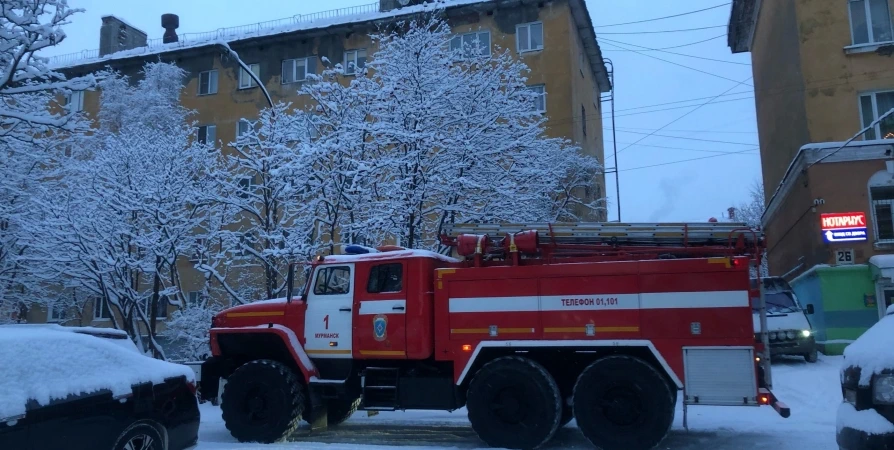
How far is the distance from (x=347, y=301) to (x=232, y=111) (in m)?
24.8

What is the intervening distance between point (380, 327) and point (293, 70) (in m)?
24.3

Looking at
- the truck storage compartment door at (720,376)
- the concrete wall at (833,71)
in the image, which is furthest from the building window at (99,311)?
the truck storage compartment door at (720,376)

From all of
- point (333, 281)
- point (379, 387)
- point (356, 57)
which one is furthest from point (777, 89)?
point (379, 387)

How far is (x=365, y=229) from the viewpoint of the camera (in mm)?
16422

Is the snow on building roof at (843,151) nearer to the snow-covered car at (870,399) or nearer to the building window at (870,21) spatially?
the building window at (870,21)

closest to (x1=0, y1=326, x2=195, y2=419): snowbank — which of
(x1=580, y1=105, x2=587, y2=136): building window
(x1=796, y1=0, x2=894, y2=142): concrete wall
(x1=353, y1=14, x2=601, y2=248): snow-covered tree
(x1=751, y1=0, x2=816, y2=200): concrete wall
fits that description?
(x1=353, y1=14, x2=601, y2=248): snow-covered tree

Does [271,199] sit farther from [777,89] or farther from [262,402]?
[777,89]

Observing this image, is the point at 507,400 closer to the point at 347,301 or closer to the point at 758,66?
the point at 347,301

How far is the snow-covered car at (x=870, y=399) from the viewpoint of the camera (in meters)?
5.77

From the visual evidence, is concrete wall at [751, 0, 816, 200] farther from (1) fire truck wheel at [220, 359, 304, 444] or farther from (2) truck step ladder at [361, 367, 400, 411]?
(1) fire truck wheel at [220, 359, 304, 444]

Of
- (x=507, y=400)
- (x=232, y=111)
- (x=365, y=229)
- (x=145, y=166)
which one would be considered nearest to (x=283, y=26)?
(x=232, y=111)

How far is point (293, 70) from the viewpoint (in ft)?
105

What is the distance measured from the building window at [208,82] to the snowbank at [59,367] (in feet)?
91.8

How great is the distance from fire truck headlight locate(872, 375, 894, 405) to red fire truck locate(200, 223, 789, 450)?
2.50m
